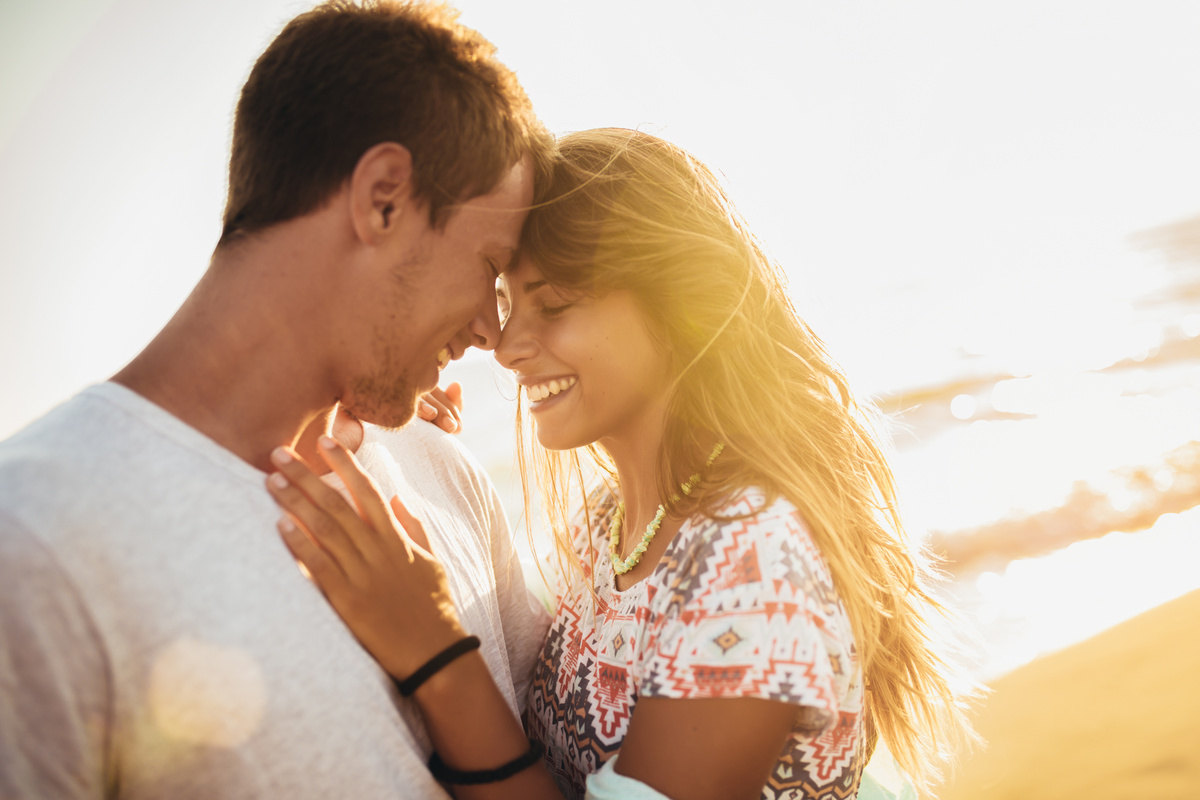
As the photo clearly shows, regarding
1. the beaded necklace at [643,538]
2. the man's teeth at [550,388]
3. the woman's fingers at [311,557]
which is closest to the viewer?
the woman's fingers at [311,557]

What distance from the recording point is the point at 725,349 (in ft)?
7.45

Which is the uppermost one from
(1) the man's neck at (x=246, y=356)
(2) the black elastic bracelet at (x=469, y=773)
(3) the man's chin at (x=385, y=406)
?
(1) the man's neck at (x=246, y=356)

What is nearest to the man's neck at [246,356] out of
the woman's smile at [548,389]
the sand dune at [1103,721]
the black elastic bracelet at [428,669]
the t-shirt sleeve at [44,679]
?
the t-shirt sleeve at [44,679]

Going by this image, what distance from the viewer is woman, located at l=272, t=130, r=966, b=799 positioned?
168 centimetres

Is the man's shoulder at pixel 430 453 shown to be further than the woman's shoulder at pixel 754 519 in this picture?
Yes

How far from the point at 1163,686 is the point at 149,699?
5498mm

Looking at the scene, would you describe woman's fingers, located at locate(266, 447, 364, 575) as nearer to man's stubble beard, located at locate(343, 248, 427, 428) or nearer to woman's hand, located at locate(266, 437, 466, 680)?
woman's hand, located at locate(266, 437, 466, 680)

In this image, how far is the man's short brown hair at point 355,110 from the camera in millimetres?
1783

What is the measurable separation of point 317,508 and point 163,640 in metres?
0.40

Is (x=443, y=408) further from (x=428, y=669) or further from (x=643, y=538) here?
(x=428, y=669)

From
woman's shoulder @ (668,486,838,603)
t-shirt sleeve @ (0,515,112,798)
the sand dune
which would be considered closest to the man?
t-shirt sleeve @ (0,515,112,798)

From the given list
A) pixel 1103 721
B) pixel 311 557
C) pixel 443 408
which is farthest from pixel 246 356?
pixel 1103 721

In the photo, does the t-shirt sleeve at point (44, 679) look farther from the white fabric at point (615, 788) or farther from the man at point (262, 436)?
the white fabric at point (615, 788)

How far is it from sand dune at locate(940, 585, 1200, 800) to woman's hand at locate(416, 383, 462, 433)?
3447 mm
